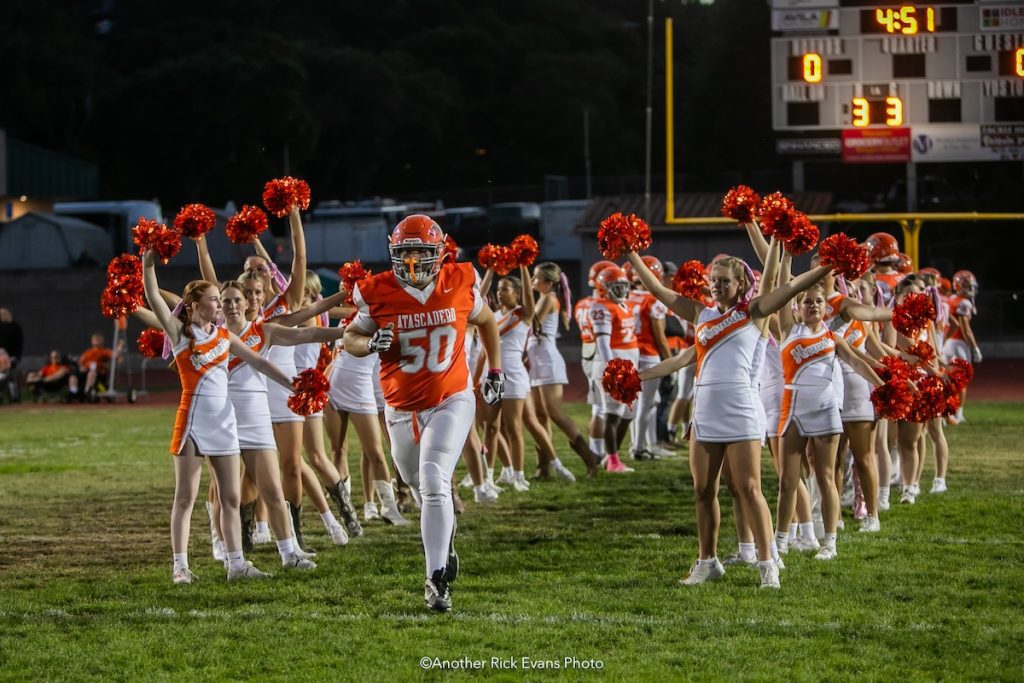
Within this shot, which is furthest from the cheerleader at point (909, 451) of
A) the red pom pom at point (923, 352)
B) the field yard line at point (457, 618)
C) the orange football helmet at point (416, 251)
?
the orange football helmet at point (416, 251)

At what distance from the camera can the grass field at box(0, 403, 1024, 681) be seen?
5996 millimetres

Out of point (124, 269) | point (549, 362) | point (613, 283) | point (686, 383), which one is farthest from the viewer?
point (686, 383)

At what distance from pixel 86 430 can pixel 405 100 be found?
43873 millimetres

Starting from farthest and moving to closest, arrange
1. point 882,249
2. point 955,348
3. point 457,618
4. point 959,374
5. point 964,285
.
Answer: point 955,348, point 964,285, point 882,249, point 959,374, point 457,618

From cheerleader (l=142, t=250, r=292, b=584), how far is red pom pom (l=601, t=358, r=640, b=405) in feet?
5.72

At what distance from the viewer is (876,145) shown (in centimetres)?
1714

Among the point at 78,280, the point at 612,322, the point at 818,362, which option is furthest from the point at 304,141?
the point at 818,362

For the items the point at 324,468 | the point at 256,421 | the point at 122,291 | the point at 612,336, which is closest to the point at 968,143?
the point at 612,336

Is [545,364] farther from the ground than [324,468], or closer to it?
farther from the ground

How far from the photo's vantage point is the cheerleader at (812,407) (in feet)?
27.2

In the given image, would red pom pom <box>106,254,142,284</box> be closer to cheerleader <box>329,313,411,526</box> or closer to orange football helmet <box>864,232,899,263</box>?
cheerleader <box>329,313,411,526</box>

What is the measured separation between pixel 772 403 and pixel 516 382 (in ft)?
12.0

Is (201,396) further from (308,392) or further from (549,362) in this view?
(549,362)

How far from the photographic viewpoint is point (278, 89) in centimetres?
5681
